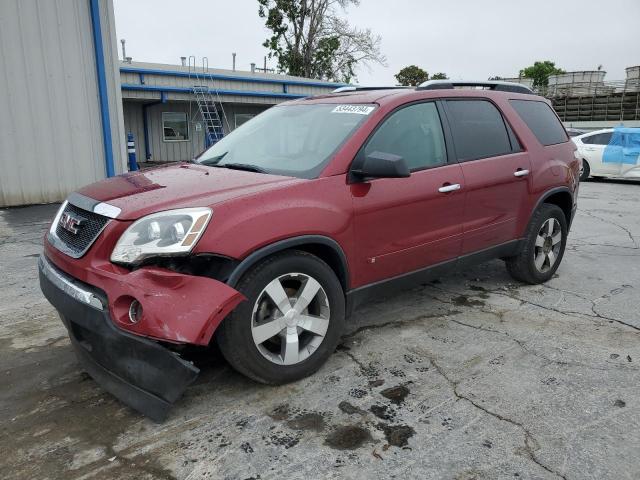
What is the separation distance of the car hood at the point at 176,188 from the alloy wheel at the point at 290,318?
56 centimetres

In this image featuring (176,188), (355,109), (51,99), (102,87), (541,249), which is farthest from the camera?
(102,87)

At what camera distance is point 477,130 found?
417cm

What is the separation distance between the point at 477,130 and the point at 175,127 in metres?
20.3

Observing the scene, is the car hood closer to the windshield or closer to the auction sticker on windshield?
the windshield

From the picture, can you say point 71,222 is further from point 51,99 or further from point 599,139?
point 599,139

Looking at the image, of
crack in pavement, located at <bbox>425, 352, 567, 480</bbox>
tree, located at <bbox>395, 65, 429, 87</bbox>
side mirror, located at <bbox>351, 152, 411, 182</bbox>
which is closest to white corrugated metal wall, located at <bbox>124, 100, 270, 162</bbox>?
side mirror, located at <bbox>351, 152, 411, 182</bbox>

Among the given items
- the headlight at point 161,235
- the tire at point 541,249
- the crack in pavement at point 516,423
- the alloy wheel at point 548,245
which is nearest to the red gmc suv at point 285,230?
the headlight at point 161,235

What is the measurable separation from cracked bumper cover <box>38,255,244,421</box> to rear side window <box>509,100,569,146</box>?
3484mm

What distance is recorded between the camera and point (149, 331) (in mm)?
2393

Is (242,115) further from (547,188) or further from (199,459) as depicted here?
(199,459)

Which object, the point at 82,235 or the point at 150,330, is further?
the point at 82,235

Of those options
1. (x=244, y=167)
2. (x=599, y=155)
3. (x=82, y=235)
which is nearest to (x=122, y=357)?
(x=82, y=235)

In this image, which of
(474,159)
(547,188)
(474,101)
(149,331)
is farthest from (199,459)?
(547,188)

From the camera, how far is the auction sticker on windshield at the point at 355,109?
353cm
